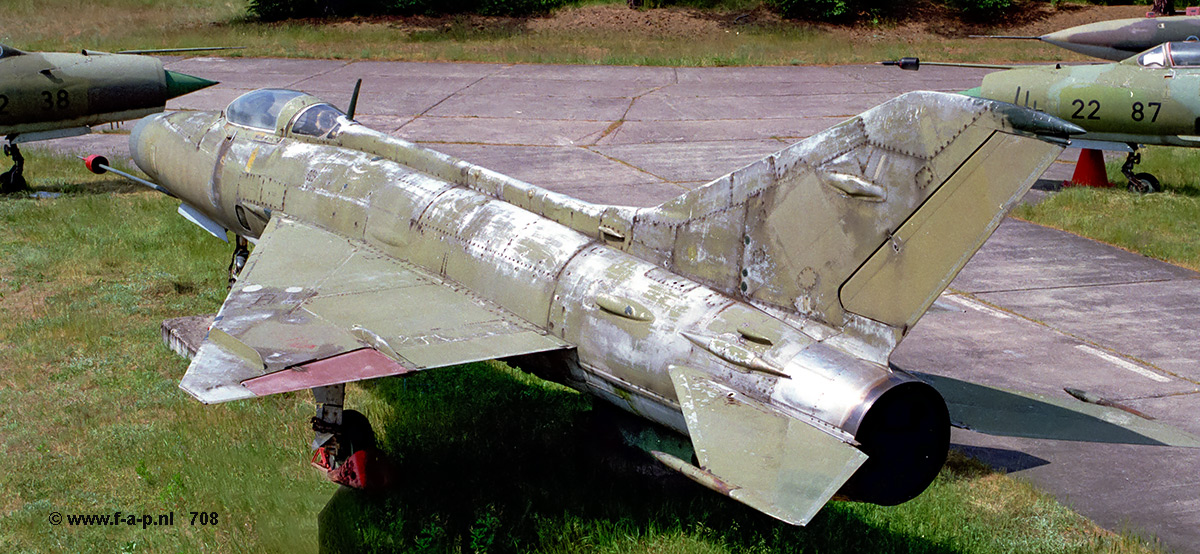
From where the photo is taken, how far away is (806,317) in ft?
23.1

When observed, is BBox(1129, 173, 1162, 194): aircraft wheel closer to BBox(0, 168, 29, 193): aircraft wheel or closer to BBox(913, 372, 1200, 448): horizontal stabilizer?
BBox(913, 372, 1200, 448): horizontal stabilizer

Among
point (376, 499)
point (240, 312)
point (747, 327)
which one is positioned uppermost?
point (747, 327)

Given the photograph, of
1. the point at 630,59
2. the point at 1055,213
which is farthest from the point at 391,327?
the point at 630,59

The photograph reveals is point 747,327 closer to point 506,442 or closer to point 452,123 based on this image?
point 506,442

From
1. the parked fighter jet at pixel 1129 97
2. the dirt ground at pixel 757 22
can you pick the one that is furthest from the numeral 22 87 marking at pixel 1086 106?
the dirt ground at pixel 757 22

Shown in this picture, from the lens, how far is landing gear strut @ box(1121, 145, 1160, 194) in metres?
18.8

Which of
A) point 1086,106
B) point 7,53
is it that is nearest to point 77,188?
point 7,53

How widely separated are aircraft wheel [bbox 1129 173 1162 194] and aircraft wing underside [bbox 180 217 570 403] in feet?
50.7

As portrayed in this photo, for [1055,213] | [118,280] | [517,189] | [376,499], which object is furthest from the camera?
[1055,213]

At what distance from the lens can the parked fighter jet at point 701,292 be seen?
245 inches

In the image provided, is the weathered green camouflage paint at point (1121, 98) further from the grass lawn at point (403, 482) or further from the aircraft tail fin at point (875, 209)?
the aircraft tail fin at point (875, 209)

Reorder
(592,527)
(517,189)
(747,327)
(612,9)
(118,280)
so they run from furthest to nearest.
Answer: (612,9) → (118,280) → (517,189) → (592,527) → (747,327)

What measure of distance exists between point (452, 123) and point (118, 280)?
1096cm

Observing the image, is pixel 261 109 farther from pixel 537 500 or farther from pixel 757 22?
pixel 757 22
